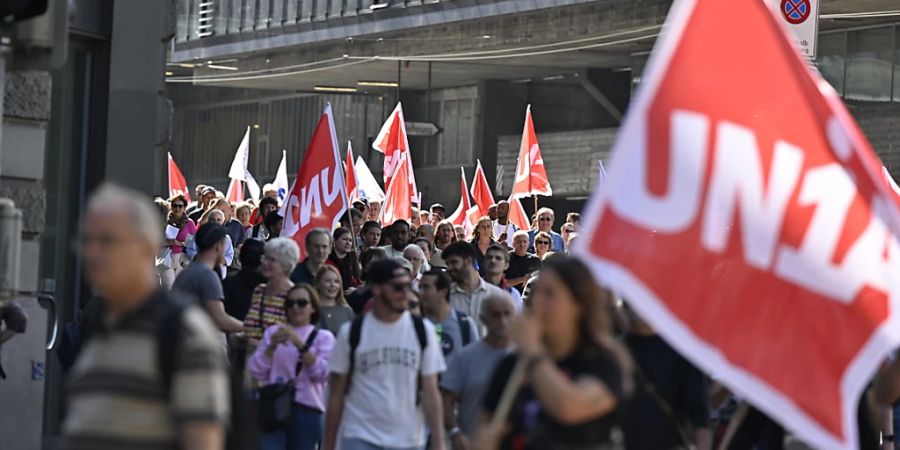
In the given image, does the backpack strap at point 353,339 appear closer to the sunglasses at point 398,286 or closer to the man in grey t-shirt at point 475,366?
the sunglasses at point 398,286

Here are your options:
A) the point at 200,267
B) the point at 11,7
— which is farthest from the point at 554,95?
the point at 11,7

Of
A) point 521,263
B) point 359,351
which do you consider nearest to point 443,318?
point 359,351

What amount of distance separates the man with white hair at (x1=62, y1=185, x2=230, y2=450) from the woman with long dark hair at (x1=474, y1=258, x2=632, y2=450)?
1.01 m

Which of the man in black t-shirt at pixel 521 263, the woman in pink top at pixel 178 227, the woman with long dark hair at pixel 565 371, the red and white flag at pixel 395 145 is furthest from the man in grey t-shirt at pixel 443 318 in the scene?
the red and white flag at pixel 395 145

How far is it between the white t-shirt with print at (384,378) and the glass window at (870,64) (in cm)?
2545

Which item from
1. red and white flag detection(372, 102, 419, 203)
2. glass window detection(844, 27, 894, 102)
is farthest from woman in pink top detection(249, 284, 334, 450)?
glass window detection(844, 27, 894, 102)

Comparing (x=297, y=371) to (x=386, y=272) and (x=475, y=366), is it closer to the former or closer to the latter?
(x=386, y=272)

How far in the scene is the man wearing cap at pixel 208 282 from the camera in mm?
12188

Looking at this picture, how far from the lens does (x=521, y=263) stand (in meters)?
18.1

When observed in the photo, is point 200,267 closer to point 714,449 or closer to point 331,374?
point 331,374

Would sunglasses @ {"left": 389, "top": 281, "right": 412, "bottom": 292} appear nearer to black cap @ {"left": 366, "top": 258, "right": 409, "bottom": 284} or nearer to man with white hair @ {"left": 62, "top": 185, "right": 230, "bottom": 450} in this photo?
black cap @ {"left": 366, "top": 258, "right": 409, "bottom": 284}

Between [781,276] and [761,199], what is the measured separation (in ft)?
0.87

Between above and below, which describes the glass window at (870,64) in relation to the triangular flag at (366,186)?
above

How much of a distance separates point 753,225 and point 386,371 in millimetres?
3536
